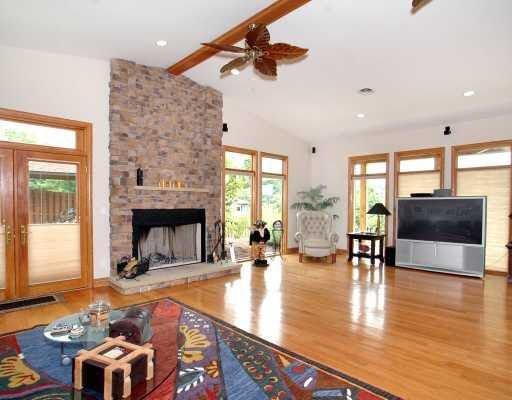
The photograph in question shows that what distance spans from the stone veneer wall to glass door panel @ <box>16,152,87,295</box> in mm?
516

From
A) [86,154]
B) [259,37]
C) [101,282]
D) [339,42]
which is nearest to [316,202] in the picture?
[339,42]

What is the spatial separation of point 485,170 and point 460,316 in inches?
142

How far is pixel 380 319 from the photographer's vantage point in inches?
147

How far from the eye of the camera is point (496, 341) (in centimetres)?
319

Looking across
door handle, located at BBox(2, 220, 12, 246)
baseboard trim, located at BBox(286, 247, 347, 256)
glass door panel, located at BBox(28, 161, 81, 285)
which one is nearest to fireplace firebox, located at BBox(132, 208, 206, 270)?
glass door panel, located at BBox(28, 161, 81, 285)

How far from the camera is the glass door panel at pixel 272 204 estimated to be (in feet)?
25.4

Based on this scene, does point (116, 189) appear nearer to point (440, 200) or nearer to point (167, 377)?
point (167, 377)

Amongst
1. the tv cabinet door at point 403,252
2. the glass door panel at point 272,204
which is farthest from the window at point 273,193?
the tv cabinet door at point 403,252

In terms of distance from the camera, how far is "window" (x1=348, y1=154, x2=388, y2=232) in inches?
300

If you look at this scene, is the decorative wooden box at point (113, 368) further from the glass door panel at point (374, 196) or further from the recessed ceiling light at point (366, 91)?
the glass door panel at point (374, 196)

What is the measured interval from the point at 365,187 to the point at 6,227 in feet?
23.2

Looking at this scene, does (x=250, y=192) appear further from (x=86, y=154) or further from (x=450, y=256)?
(x=450, y=256)

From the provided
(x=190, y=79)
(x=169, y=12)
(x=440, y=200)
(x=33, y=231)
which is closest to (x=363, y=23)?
(x=169, y=12)

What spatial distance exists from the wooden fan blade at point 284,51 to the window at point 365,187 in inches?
192
